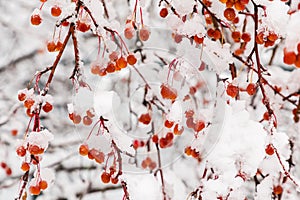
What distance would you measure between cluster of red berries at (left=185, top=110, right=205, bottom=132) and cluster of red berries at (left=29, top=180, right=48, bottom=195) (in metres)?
0.43

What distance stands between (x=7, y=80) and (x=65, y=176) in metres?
0.95

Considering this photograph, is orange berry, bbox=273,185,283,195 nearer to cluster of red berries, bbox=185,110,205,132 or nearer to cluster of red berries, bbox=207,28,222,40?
cluster of red berries, bbox=185,110,205,132

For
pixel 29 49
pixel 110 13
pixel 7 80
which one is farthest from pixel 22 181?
pixel 29 49

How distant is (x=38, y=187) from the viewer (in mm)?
1260

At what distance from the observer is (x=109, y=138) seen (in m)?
1.17

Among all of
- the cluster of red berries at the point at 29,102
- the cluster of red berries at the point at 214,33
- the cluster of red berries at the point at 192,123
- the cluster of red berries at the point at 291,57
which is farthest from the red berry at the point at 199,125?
the cluster of red berries at the point at 291,57

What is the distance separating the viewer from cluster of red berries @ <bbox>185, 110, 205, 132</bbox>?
1.33m

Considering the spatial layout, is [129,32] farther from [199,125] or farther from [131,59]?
[199,125]

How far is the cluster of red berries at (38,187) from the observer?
1.25m

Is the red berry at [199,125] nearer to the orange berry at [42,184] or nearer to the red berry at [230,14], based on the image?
the red berry at [230,14]

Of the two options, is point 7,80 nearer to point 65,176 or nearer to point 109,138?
point 65,176

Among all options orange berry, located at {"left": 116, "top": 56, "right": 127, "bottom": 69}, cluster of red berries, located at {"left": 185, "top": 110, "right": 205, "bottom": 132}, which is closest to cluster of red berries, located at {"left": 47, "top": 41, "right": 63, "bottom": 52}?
orange berry, located at {"left": 116, "top": 56, "right": 127, "bottom": 69}

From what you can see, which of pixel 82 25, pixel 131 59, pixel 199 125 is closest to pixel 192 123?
pixel 199 125

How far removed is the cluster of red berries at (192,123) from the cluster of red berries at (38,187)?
431mm
